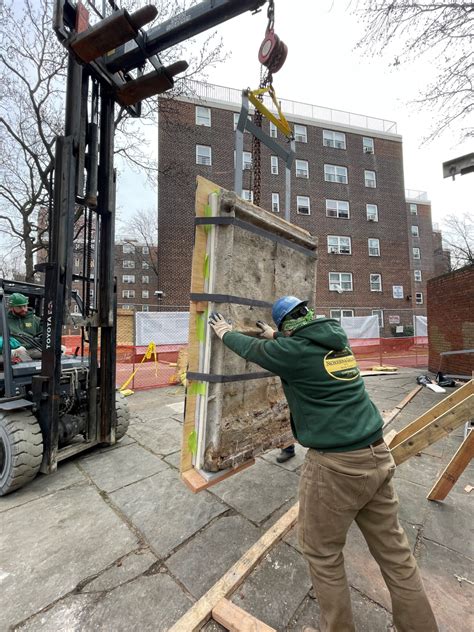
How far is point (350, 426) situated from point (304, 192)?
24718 mm

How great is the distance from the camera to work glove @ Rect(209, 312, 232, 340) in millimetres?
2002

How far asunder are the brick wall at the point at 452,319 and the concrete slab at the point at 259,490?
7772 millimetres

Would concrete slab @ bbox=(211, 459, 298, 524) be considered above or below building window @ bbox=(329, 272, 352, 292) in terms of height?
below

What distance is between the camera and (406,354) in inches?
631

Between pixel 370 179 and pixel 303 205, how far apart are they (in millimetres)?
7098

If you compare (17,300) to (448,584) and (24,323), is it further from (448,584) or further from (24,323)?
(448,584)

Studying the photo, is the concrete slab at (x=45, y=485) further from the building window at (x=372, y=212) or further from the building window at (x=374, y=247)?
the building window at (x=372, y=212)

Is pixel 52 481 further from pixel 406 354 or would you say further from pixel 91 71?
pixel 406 354

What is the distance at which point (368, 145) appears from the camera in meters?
26.0

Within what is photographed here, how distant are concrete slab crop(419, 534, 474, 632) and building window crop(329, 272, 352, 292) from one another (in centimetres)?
2156

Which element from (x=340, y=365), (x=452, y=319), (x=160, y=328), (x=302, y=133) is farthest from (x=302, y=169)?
(x=340, y=365)

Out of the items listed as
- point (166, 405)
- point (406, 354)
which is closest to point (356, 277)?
point (406, 354)

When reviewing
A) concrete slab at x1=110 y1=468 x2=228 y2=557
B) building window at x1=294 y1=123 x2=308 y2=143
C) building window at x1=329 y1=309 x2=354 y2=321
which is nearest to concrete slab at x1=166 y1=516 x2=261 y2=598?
concrete slab at x1=110 y1=468 x2=228 y2=557

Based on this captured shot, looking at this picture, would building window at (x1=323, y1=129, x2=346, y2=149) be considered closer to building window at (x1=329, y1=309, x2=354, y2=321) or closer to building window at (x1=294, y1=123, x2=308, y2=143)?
building window at (x1=294, y1=123, x2=308, y2=143)
